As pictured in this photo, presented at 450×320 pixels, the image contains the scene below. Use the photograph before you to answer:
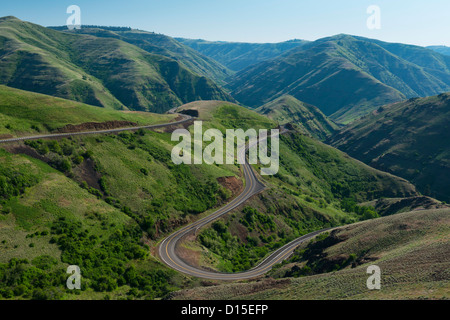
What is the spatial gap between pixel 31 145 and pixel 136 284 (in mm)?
42089

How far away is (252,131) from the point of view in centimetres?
16138

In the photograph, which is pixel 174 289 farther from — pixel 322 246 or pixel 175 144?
pixel 175 144

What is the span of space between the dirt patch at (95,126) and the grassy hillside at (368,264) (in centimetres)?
5919

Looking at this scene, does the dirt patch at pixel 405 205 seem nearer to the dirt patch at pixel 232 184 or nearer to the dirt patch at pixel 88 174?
the dirt patch at pixel 232 184

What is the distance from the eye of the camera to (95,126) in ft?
299

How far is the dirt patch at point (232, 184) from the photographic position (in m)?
95.9

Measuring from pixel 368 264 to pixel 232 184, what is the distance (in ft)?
183

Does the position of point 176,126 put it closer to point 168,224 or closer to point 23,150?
point 168,224

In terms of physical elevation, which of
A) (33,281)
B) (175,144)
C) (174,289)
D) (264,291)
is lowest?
(174,289)

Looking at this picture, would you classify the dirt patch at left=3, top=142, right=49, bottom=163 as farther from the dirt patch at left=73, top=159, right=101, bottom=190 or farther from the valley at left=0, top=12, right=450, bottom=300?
the dirt patch at left=73, top=159, right=101, bottom=190

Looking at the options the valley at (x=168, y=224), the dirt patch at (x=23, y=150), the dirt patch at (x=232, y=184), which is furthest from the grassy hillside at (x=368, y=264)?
the dirt patch at (x=23, y=150)

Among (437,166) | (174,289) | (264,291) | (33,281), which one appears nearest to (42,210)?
(33,281)

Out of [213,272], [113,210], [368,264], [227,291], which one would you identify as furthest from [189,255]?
[368,264]

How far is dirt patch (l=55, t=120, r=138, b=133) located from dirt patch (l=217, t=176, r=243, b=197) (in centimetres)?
3810
